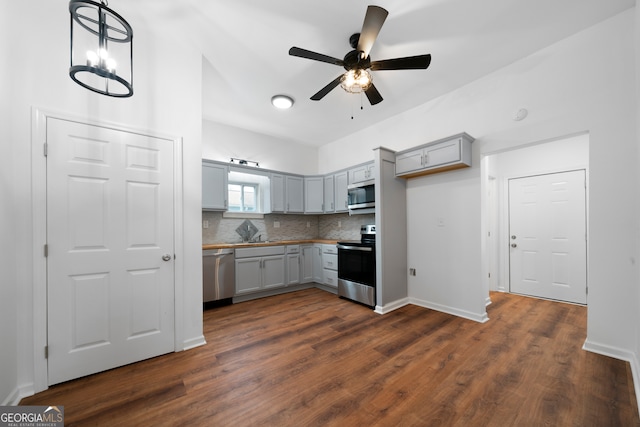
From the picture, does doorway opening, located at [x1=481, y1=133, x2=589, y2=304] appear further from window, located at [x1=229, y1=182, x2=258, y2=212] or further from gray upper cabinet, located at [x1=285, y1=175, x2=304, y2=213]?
window, located at [x1=229, y1=182, x2=258, y2=212]

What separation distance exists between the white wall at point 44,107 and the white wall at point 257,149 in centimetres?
191

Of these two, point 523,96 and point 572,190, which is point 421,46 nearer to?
point 523,96

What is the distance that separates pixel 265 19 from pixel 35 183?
88.0 inches

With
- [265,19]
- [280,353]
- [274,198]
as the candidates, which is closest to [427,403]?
[280,353]

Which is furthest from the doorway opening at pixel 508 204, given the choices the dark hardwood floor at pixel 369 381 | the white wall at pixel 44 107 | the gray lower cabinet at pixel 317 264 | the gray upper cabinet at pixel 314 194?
the white wall at pixel 44 107

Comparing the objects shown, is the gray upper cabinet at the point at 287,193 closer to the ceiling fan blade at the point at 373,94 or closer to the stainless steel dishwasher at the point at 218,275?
the stainless steel dishwasher at the point at 218,275

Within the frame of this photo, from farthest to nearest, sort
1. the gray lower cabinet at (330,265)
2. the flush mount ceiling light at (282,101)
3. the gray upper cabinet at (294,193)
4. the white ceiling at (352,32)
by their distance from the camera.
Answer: the gray upper cabinet at (294,193), the gray lower cabinet at (330,265), the flush mount ceiling light at (282,101), the white ceiling at (352,32)

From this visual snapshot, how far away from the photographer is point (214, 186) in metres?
3.90

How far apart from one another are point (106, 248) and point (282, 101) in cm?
273

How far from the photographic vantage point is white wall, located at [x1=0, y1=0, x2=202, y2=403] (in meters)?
1.63

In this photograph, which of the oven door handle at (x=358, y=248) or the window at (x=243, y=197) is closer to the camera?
the oven door handle at (x=358, y=248)

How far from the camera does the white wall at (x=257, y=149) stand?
4.25 metres

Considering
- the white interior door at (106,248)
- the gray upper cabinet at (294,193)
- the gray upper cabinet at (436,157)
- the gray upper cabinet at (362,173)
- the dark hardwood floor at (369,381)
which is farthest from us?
the gray upper cabinet at (294,193)

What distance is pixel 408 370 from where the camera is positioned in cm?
197
